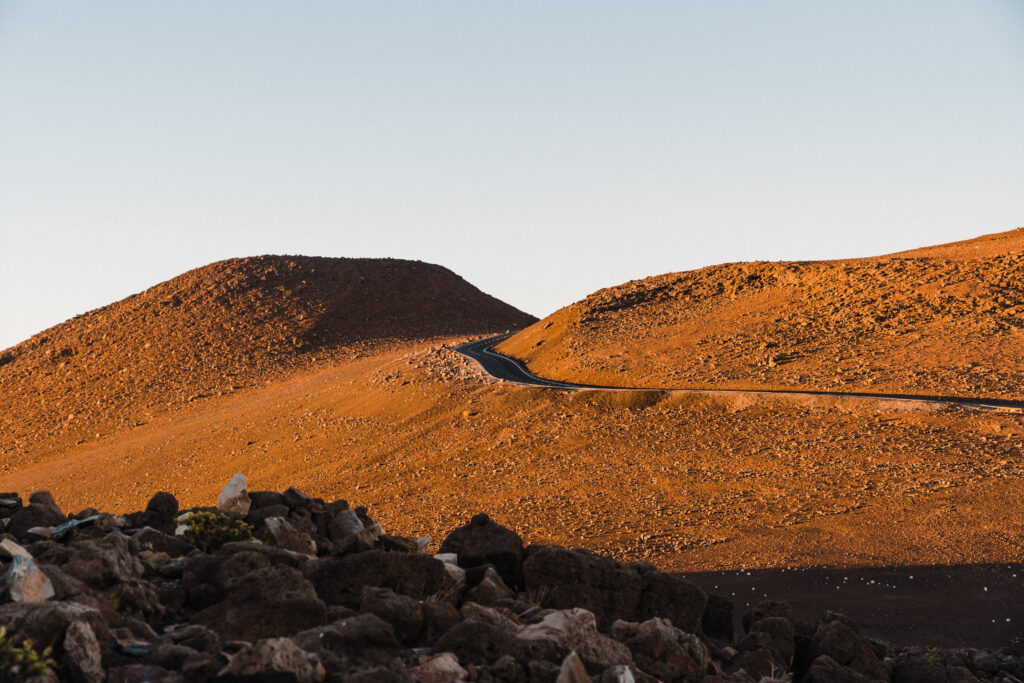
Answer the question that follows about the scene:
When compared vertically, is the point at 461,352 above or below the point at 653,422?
above

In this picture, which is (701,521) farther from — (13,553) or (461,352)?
(461,352)

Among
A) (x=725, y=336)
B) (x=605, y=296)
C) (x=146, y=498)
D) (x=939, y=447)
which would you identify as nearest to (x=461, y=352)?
(x=605, y=296)

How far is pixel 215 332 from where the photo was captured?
7700 cm

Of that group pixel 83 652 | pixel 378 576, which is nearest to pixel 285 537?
pixel 378 576

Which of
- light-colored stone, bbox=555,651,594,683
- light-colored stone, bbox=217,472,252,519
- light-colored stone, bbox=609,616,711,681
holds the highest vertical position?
light-colored stone, bbox=217,472,252,519

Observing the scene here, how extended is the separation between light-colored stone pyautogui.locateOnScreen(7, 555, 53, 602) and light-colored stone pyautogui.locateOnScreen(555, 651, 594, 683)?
4.43 m

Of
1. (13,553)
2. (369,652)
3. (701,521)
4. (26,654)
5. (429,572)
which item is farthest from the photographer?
(701,521)

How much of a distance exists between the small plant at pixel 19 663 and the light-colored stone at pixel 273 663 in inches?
49.4

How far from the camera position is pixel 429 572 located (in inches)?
396

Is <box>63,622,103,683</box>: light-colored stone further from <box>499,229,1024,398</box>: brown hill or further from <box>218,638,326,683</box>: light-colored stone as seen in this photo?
<box>499,229,1024,398</box>: brown hill

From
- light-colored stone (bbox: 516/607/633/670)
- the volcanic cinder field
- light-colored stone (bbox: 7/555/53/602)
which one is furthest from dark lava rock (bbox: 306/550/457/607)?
the volcanic cinder field

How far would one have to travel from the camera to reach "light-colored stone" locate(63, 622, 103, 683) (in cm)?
694

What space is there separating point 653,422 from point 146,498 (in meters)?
20.7

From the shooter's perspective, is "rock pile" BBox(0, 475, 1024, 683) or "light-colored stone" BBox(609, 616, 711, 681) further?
"light-colored stone" BBox(609, 616, 711, 681)
